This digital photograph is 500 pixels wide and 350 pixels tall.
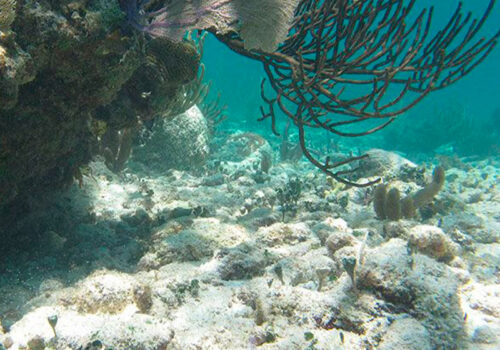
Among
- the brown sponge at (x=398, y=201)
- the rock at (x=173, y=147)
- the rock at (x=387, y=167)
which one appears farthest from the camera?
the rock at (x=173, y=147)

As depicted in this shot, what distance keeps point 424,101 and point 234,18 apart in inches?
1365

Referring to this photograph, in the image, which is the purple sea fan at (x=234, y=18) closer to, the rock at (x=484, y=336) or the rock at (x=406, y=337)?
the rock at (x=406, y=337)

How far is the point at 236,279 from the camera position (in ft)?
11.0

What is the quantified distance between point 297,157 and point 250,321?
34.0ft

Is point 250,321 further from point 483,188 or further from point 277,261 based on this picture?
point 483,188

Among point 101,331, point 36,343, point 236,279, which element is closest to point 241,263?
point 236,279

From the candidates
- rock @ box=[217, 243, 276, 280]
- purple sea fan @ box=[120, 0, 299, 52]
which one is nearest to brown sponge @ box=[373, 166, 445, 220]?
rock @ box=[217, 243, 276, 280]

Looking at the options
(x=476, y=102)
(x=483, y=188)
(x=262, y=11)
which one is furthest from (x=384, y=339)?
(x=476, y=102)

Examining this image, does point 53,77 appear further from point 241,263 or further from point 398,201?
point 398,201

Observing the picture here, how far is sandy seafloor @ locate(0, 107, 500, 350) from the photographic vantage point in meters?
2.32

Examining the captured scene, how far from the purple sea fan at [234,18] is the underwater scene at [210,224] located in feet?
0.05

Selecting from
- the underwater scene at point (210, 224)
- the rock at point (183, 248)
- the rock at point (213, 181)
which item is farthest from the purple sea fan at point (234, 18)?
the rock at point (213, 181)

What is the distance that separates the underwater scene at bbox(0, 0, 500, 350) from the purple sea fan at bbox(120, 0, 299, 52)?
14 millimetres

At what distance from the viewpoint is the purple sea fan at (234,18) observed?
3059mm
